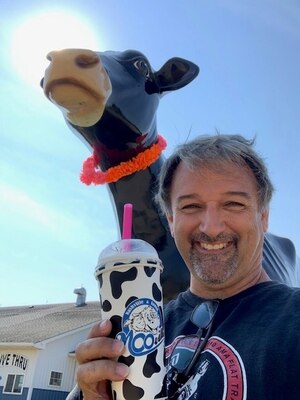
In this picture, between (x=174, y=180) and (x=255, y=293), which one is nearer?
(x=255, y=293)

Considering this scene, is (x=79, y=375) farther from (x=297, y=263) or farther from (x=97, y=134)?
(x=297, y=263)

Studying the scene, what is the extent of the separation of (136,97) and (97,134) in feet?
1.24

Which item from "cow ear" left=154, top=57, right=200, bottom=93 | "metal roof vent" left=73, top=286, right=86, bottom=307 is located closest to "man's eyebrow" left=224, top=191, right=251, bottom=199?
"cow ear" left=154, top=57, right=200, bottom=93

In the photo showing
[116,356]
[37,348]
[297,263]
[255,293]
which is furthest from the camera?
[37,348]

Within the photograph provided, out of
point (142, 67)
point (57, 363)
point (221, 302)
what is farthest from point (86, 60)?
point (57, 363)

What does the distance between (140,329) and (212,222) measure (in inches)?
14.9

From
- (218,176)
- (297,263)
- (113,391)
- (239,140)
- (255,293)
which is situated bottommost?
(113,391)

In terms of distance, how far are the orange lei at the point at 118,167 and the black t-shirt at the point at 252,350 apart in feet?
6.65

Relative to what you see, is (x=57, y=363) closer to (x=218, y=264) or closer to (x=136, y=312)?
(x=218, y=264)

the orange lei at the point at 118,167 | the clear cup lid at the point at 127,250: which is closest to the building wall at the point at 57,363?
the orange lei at the point at 118,167

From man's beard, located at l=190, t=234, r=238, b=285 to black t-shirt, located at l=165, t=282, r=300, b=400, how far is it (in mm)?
63

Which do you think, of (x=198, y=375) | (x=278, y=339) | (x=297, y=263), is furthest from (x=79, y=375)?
(x=297, y=263)

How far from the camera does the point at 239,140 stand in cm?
150

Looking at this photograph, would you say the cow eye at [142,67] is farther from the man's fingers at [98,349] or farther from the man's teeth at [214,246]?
the man's fingers at [98,349]
